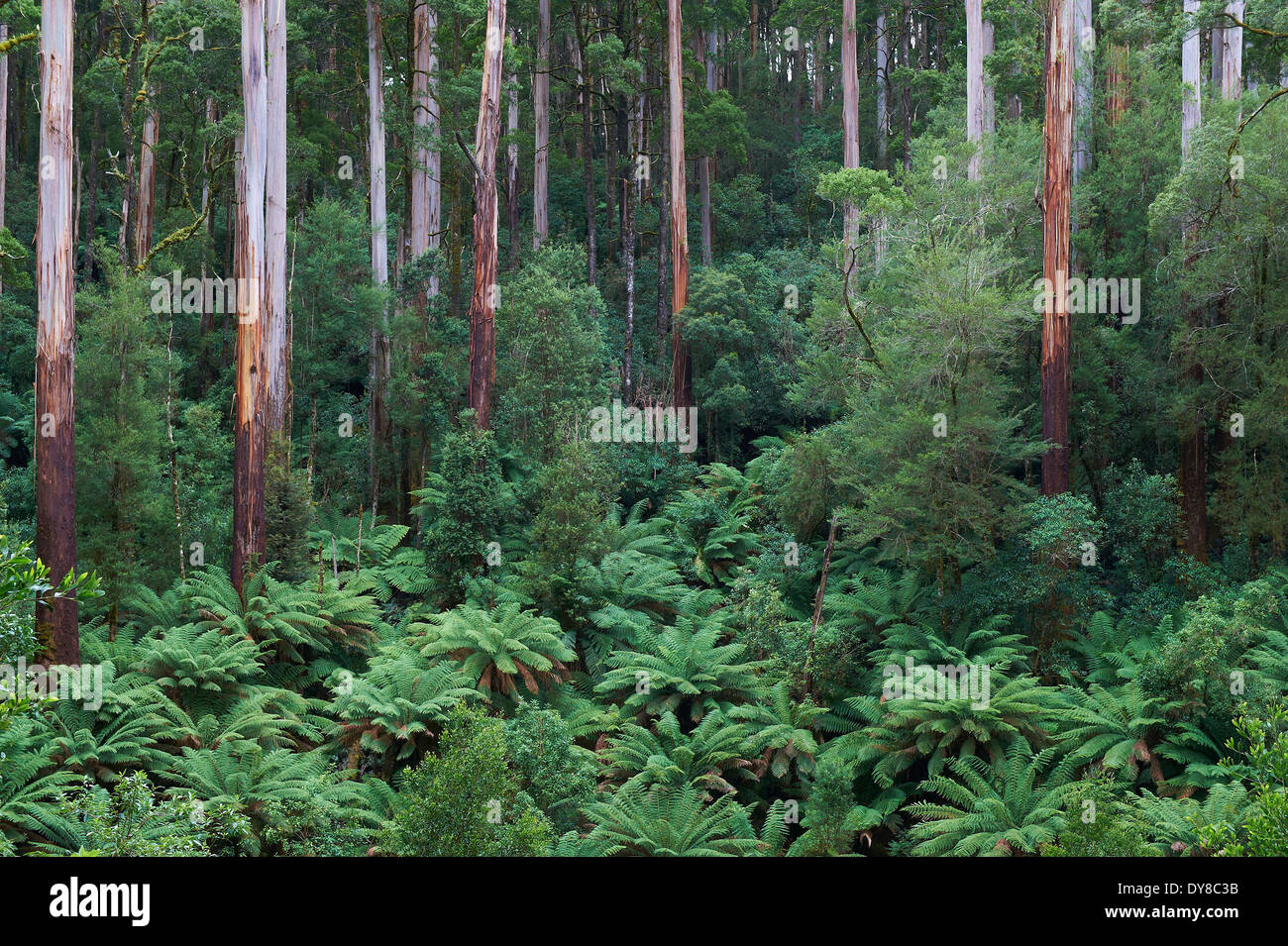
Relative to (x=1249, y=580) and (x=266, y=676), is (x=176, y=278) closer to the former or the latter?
(x=266, y=676)

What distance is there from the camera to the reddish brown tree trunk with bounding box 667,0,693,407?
955 inches

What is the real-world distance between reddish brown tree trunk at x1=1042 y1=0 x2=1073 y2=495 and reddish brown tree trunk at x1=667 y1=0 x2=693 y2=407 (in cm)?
893

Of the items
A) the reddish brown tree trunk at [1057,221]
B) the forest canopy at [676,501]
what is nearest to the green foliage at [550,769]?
the forest canopy at [676,501]

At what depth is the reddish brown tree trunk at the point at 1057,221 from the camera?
16.9 metres

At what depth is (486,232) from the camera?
19.3 m

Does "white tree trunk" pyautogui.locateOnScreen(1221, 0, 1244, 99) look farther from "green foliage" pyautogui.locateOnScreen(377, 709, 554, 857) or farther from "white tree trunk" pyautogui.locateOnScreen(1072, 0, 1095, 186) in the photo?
"green foliage" pyautogui.locateOnScreen(377, 709, 554, 857)

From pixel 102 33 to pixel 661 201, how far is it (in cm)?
1859

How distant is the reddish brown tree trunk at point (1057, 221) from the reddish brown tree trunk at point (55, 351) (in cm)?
1381

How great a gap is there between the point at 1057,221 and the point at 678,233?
9855mm

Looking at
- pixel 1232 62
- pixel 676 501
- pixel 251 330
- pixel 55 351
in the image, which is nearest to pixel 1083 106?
pixel 1232 62

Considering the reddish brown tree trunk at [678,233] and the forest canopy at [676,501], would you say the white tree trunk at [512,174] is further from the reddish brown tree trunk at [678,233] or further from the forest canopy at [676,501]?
the reddish brown tree trunk at [678,233]

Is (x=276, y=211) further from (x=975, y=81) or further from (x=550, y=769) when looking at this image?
(x=975, y=81)

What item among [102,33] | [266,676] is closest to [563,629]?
[266,676]

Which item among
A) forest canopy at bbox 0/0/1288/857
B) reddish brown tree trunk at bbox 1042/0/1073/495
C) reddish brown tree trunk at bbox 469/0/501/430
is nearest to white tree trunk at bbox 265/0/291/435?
forest canopy at bbox 0/0/1288/857
